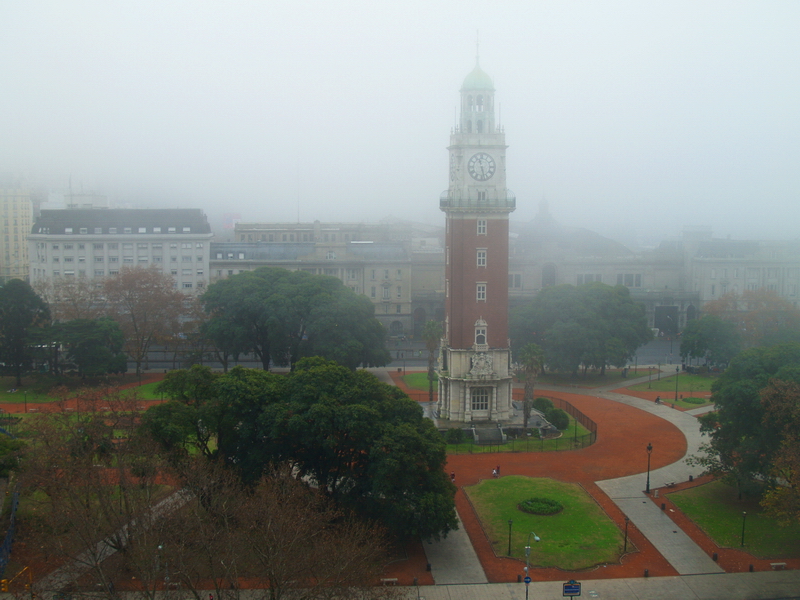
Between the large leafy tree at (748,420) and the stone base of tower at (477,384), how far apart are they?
59.0ft

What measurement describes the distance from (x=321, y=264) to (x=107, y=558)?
270ft

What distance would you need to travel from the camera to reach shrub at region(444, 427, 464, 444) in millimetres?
58469

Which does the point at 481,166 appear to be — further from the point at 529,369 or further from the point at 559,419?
the point at 559,419

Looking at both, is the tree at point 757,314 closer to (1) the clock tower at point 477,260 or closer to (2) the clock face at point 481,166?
(1) the clock tower at point 477,260

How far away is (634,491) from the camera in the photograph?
47.8 metres

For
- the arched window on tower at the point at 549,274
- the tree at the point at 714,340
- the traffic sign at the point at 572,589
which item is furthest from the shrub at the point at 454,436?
→ the arched window on tower at the point at 549,274

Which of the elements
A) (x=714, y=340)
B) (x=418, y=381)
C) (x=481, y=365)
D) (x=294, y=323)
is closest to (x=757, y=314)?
(x=714, y=340)

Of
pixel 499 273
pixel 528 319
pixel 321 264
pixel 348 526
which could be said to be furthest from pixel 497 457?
pixel 321 264

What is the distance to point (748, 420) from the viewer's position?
44.3 metres

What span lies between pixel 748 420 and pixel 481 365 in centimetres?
2247

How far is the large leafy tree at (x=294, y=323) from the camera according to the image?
76812 mm

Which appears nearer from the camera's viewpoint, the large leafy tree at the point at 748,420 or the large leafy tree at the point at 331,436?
the large leafy tree at the point at 331,436

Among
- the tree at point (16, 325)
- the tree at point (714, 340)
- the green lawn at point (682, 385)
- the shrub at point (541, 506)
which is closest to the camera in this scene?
the shrub at point (541, 506)

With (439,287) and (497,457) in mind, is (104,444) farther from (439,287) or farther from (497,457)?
(439,287)
